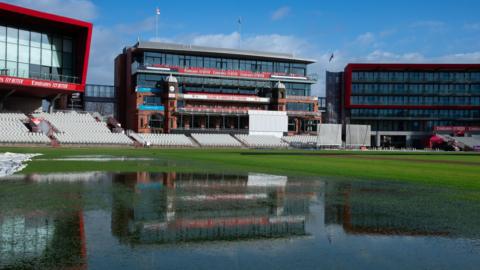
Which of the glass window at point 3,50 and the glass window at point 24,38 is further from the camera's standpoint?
the glass window at point 24,38

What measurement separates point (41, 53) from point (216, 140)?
36809mm

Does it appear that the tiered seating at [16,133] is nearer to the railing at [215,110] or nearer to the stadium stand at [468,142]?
the railing at [215,110]

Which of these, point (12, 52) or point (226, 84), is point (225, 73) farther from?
point (12, 52)

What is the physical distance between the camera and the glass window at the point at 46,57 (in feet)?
252

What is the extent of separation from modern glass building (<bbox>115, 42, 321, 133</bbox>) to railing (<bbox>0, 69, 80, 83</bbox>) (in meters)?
27.5

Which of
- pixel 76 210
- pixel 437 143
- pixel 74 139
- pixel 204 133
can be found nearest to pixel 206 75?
pixel 204 133

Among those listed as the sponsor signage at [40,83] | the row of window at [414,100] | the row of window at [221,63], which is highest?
the row of window at [221,63]

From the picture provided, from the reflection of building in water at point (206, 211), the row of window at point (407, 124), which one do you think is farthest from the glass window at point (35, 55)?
the row of window at point (407, 124)

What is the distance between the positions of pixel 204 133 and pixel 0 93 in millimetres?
41817

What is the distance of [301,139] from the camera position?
109875 mm

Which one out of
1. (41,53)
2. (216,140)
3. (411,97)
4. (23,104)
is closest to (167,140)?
(216,140)

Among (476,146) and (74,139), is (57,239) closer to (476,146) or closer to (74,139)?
(74,139)

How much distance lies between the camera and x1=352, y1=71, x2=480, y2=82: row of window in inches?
5241

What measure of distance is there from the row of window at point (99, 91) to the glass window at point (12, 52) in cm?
3726
